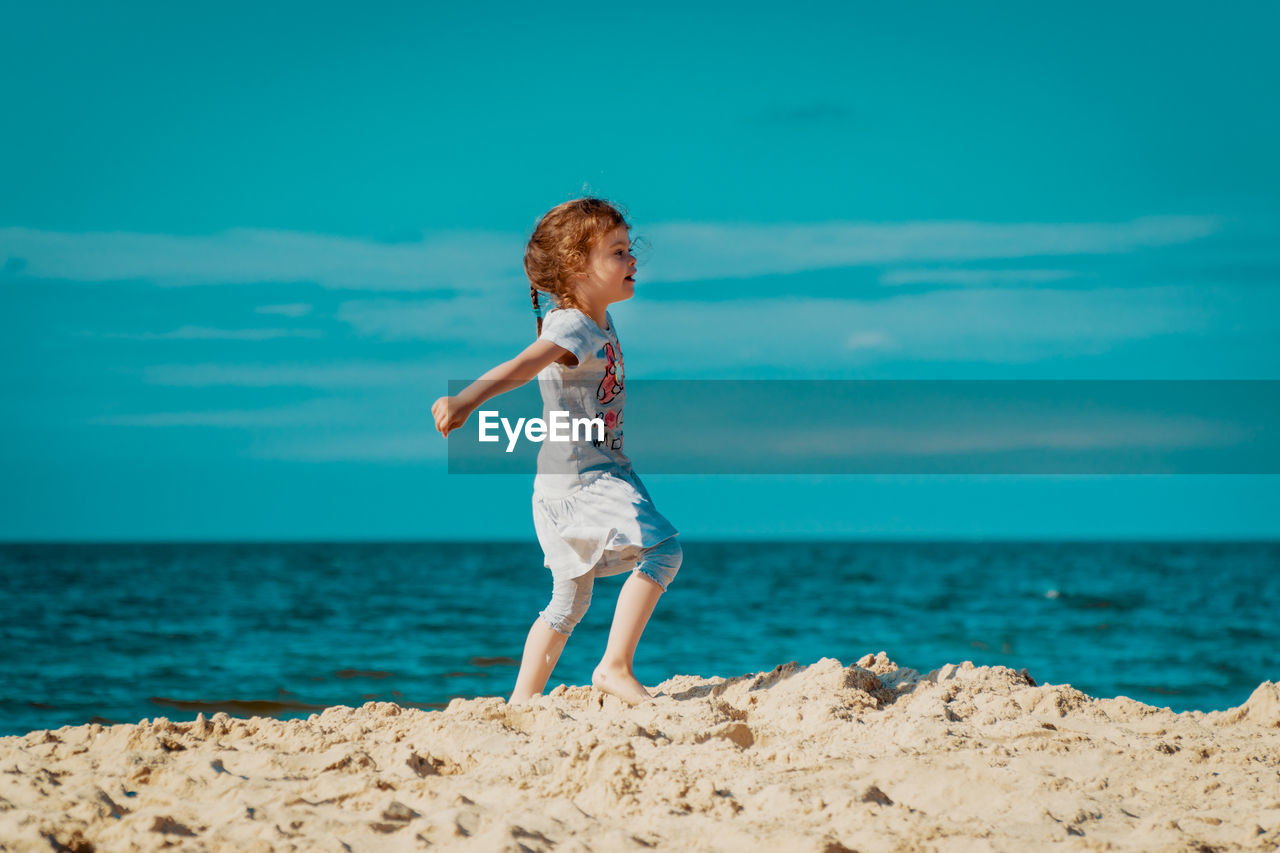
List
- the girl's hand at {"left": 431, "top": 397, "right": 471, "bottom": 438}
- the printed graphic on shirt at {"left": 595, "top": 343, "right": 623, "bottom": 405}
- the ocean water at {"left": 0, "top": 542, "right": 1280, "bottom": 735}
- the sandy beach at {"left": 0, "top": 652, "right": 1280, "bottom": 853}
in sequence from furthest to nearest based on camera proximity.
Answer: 1. the ocean water at {"left": 0, "top": 542, "right": 1280, "bottom": 735}
2. the printed graphic on shirt at {"left": 595, "top": 343, "right": 623, "bottom": 405}
3. the girl's hand at {"left": 431, "top": 397, "right": 471, "bottom": 438}
4. the sandy beach at {"left": 0, "top": 652, "right": 1280, "bottom": 853}

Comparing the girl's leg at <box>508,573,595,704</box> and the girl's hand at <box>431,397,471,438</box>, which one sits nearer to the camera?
the girl's hand at <box>431,397,471,438</box>

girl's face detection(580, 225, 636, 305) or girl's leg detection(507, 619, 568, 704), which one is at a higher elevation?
girl's face detection(580, 225, 636, 305)

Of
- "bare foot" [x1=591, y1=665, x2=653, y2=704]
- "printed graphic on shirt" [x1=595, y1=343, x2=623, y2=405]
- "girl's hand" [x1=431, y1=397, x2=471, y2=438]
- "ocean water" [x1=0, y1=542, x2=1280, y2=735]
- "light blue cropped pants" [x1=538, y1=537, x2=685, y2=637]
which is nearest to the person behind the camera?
"girl's hand" [x1=431, y1=397, x2=471, y2=438]

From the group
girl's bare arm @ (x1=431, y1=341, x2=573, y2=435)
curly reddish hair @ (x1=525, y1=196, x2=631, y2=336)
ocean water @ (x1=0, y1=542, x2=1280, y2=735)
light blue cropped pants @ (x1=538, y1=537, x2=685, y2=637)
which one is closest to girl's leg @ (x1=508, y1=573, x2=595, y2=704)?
light blue cropped pants @ (x1=538, y1=537, x2=685, y2=637)

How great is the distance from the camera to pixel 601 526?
317 cm

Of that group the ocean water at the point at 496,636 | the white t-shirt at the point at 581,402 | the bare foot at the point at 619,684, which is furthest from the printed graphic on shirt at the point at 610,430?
the ocean water at the point at 496,636

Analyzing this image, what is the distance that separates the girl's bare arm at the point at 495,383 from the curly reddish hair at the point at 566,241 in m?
0.35

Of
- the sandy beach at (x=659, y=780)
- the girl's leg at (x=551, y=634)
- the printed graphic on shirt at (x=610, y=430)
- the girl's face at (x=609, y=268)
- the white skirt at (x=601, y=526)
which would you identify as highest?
the girl's face at (x=609, y=268)

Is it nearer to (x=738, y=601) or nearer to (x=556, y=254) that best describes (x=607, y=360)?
(x=556, y=254)

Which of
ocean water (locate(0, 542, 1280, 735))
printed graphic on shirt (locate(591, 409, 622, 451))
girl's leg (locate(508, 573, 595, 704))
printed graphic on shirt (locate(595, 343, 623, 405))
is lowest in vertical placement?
ocean water (locate(0, 542, 1280, 735))

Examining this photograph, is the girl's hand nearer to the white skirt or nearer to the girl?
the girl

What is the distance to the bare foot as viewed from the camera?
3.07m

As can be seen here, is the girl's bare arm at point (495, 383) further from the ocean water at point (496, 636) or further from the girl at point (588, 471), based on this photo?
the ocean water at point (496, 636)

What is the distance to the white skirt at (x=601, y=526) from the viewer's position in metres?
3.15
